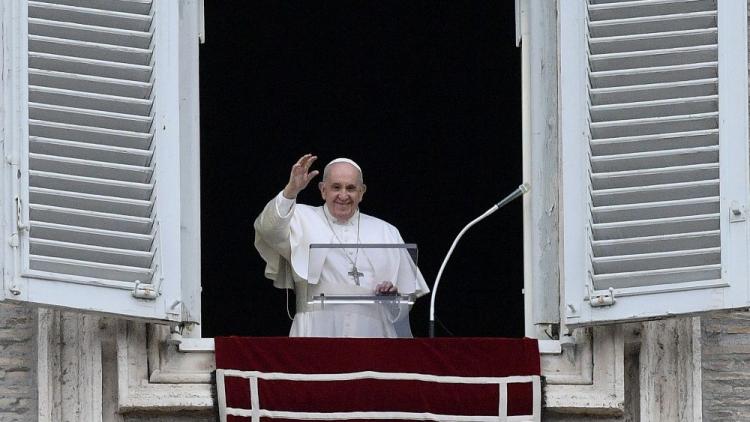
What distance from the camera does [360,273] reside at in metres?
10.2

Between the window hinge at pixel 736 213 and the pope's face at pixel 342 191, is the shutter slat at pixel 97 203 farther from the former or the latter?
the window hinge at pixel 736 213

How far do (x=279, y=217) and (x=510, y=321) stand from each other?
2955 mm

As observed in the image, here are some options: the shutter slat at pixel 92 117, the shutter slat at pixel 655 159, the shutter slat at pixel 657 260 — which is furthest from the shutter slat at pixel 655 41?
the shutter slat at pixel 92 117

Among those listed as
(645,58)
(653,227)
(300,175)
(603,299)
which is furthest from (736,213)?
(300,175)

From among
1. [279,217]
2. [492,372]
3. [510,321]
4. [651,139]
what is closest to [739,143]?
[651,139]

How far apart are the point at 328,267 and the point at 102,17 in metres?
1.35

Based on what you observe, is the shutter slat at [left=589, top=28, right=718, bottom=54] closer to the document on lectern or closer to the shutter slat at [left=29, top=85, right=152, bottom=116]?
the document on lectern

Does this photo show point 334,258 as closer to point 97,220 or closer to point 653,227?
point 97,220

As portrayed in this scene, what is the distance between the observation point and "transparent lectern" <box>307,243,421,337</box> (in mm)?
9922

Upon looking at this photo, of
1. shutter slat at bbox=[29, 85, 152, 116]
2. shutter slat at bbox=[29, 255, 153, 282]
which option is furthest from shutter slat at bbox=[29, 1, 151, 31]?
shutter slat at bbox=[29, 255, 153, 282]

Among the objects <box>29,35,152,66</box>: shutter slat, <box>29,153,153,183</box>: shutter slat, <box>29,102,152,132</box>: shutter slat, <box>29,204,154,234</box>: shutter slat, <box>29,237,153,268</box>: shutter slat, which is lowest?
<box>29,237,153,268</box>: shutter slat

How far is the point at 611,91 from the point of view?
957 cm

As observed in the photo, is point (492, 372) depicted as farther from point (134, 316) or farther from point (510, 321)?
point (510, 321)

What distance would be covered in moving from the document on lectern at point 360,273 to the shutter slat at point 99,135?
0.86 meters
